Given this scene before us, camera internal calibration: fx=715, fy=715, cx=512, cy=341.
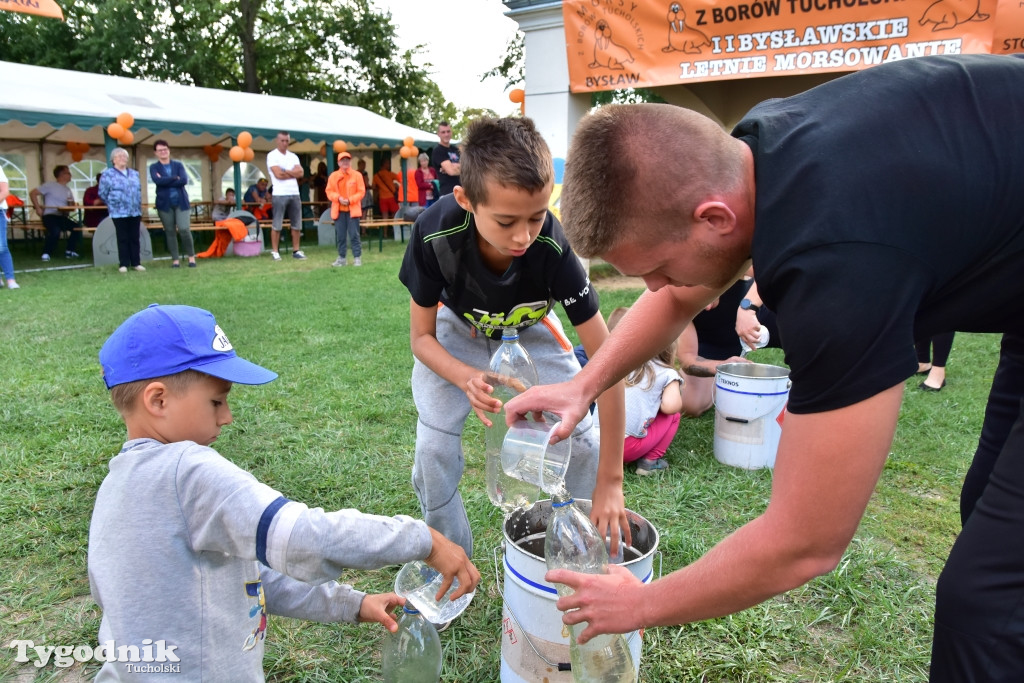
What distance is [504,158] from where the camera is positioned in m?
2.44

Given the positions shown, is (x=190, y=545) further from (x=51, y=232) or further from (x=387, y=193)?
(x=387, y=193)

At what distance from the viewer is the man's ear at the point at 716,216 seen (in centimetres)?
140

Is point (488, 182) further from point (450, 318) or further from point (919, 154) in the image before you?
point (919, 154)

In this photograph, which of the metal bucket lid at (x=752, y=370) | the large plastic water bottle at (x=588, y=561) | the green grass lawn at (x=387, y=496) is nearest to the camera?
the large plastic water bottle at (x=588, y=561)

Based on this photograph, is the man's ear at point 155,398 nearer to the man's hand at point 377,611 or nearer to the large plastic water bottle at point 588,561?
the man's hand at point 377,611

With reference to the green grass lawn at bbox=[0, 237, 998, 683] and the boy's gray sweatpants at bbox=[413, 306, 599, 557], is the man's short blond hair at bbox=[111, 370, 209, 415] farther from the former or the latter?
the boy's gray sweatpants at bbox=[413, 306, 599, 557]

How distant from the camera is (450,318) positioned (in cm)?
291

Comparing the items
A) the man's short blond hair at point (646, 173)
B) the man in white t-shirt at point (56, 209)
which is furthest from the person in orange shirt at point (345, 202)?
the man's short blond hair at point (646, 173)

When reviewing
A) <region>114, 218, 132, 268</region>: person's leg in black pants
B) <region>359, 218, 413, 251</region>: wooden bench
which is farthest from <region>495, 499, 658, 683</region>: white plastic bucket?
<region>359, 218, 413, 251</region>: wooden bench

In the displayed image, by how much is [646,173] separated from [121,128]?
14.6 metres

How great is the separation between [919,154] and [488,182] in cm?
142

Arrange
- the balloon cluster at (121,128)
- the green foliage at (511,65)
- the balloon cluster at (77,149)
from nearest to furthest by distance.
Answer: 1. the balloon cluster at (121,128)
2. the balloon cluster at (77,149)
3. the green foliage at (511,65)

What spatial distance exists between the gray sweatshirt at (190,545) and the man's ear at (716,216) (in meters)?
1.03

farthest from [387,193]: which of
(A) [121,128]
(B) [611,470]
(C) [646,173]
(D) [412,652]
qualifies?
(C) [646,173]
